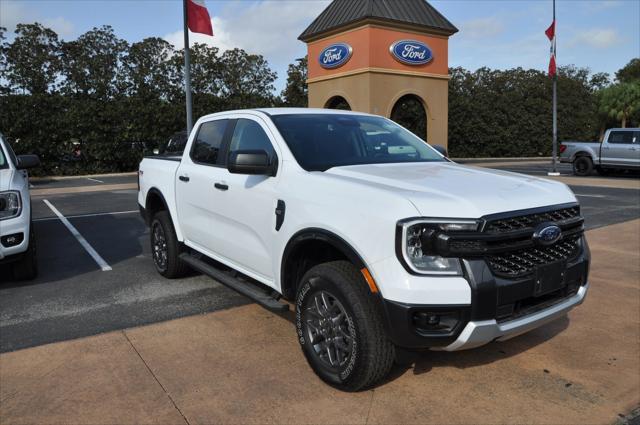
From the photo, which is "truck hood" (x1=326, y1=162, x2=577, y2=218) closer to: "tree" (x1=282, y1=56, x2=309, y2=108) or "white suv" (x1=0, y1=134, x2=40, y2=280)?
"white suv" (x1=0, y1=134, x2=40, y2=280)

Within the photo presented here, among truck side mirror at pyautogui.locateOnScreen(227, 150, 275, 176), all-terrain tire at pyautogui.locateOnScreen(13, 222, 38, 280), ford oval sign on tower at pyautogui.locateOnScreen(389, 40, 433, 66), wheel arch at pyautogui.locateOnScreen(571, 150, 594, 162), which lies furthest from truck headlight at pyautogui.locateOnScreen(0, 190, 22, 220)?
wheel arch at pyautogui.locateOnScreen(571, 150, 594, 162)

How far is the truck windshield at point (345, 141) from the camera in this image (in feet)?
13.3

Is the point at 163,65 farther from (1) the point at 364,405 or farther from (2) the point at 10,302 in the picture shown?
(1) the point at 364,405

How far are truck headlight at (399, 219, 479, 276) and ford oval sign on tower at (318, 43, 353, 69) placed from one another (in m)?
19.3

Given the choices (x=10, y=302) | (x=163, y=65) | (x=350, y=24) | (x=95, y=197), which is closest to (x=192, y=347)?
(x=10, y=302)

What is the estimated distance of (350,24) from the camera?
68.7 ft

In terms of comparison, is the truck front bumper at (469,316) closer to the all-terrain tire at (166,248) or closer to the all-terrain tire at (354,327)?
the all-terrain tire at (354,327)

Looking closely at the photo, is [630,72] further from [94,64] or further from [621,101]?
[94,64]

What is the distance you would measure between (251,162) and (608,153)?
20.0 m

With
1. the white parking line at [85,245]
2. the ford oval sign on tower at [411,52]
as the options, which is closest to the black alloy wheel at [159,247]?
the white parking line at [85,245]

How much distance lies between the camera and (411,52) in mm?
21516

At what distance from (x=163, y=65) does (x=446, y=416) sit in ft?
92.2

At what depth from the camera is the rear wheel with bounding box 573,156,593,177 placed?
68.3 feet

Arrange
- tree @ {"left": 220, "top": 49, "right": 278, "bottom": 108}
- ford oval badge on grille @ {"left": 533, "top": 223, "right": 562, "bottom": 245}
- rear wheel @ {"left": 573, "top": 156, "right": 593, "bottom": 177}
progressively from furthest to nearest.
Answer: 1. tree @ {"left": 220, "top": 49, "right": 278, "bottom": 108}
2. rear wheel @ {"left": 573, "top": 156, "right": 593, "bottom": 177}
3. ford oval badge on grille @ {"left": 533, "top": 223, "right": 562, "bottom": 245}
